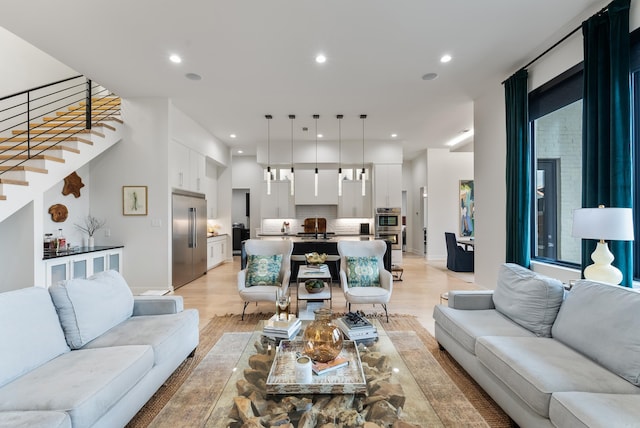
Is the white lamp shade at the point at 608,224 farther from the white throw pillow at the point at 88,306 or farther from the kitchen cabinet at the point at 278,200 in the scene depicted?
the kitchen cabinet at the point at 278,200

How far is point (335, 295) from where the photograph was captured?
16.6 feet

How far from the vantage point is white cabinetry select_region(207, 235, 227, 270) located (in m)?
7.37

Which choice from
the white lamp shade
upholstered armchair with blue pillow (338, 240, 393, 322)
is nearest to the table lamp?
the white lamp shade

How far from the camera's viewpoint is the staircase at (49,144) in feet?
12.6

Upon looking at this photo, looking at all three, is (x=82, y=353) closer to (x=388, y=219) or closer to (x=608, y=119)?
(x=608, y=119)

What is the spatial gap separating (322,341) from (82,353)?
5.09 feet

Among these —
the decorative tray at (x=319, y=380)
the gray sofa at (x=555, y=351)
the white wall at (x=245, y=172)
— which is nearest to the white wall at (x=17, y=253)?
the decorative tray at (x=319, y=380)

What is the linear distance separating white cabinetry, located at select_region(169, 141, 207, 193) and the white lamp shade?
18.5 feet

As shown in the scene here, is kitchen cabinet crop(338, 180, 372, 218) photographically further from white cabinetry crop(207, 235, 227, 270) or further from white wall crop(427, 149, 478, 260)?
white cabinetry crop(207, 235, 227, 270)

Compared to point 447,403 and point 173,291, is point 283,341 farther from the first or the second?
point 173,291

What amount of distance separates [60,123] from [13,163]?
1.41 metres

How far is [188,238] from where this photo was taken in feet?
20.0

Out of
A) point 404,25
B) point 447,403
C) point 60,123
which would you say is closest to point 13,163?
point 60,123

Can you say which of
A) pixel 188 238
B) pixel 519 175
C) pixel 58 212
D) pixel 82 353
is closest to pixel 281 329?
pixel 82 353
